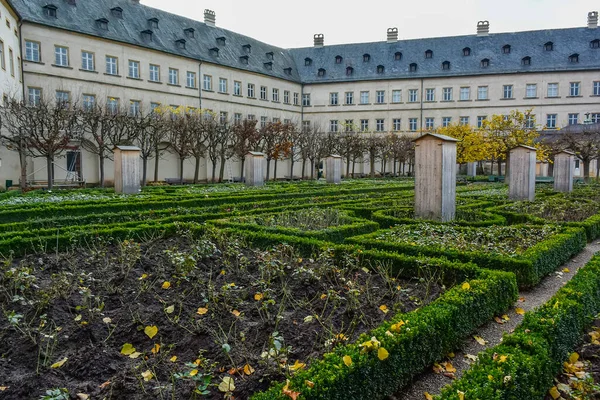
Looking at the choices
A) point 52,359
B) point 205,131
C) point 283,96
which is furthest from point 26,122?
point 283,96

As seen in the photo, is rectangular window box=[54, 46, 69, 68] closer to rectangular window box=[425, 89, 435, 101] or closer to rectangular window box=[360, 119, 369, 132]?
rectangular window box=[360, 119, 369, 132]

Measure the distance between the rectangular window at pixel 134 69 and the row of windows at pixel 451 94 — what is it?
21.2 meters

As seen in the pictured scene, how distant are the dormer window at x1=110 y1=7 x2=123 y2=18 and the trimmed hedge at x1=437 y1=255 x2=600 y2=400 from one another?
3846 cm

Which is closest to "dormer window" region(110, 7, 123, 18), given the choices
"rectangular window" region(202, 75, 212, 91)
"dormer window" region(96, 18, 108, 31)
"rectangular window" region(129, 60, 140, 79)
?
"dormer window" region(96, 18, 108, 31)

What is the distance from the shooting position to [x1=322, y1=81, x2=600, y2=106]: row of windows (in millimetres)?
47219

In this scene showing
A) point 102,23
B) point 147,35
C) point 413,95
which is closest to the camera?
point 102,23

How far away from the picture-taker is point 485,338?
17.7ft

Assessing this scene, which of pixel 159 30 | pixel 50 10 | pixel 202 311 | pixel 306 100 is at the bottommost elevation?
pixel 202 311

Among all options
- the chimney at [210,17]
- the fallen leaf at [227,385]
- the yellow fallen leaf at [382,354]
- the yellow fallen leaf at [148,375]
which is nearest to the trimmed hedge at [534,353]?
the yellow fallen leaf at [382,354]

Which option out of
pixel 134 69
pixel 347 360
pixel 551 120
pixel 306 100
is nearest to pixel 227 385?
pixel 347 360

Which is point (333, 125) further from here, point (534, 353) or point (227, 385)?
point (227, 385)

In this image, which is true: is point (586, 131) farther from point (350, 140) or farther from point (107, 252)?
point (107, 252)

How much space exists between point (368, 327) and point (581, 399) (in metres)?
2.06

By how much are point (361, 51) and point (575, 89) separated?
2146 centimetres
